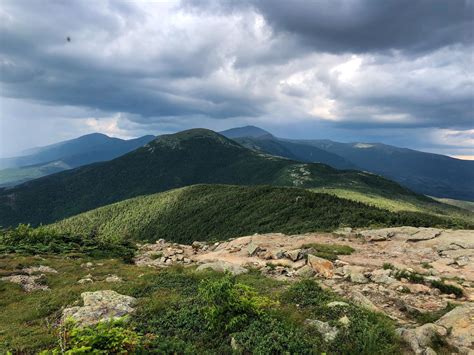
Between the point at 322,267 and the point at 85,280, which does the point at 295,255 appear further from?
the point at 85,280

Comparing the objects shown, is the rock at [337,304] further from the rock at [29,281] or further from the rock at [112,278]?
the rock at [29,281]

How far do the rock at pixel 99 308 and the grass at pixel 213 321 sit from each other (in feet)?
2.27

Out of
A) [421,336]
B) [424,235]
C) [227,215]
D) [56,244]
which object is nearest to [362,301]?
[421,336]

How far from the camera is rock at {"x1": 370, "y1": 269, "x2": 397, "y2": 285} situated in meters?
17.3

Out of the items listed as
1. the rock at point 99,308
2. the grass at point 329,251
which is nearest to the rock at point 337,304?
the rock at point 99,308

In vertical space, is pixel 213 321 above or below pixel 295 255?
above

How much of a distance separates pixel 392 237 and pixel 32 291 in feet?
109

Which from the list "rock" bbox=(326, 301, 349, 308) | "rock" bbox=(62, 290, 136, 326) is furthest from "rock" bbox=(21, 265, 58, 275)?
"rock" bbox=(326, 301, 349, 308)

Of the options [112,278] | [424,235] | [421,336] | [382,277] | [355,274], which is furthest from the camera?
[424,235]

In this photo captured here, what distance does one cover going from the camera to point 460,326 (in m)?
11.1

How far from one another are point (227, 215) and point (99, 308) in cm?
8201

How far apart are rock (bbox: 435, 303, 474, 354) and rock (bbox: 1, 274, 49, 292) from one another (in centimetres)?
2307

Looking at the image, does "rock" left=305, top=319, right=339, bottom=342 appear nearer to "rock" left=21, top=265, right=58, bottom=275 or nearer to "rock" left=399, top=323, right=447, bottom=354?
"rock" left=399, top=323, right=447, bottom=354

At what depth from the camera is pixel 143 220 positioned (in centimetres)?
12356
